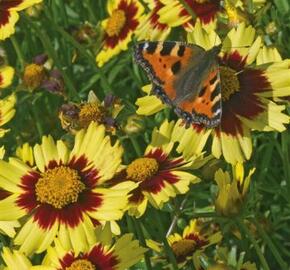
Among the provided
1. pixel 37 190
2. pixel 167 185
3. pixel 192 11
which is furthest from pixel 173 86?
pixel 192 11

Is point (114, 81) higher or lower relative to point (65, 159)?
lower

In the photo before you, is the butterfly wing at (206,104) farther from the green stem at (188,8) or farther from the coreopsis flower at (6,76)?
the coreopsis flower at (6,76)

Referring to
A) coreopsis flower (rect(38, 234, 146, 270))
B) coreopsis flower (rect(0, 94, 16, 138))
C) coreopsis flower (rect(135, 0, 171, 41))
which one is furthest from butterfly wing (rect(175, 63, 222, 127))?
coreopsis flower (rect(135, 0, 171, 41))

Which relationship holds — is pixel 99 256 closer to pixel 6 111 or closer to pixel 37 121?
pixel 6 111

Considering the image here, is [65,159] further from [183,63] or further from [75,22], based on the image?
[75,22]

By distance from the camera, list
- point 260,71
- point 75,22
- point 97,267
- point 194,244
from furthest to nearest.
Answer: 1. point 75,22
2. point 194,244
3. point 260,71
4. point 97,267

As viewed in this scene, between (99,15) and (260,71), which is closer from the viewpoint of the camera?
(260,71)
